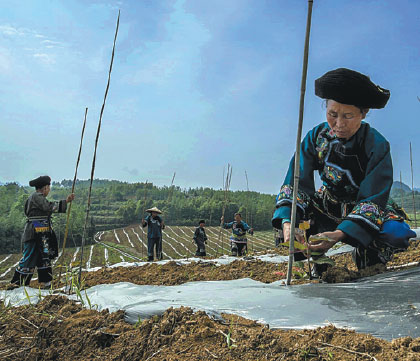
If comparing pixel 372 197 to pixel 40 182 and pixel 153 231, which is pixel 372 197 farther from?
pixel 153 231

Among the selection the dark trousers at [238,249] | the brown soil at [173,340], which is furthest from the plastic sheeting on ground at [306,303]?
the dark trousers at [238,249]

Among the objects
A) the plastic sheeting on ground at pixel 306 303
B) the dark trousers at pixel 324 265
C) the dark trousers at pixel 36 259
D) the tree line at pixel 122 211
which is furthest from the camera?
the tree line at pixel 122 211

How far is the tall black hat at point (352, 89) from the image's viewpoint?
5.11 ft

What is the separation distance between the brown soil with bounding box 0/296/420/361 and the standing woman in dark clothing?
2.07 ft

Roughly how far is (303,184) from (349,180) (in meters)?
0.23

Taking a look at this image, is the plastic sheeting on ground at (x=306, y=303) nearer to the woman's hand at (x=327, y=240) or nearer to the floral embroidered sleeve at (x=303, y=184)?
the woman's hand at (x=327, y=240)

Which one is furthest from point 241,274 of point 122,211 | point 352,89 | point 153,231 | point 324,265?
point 122,211

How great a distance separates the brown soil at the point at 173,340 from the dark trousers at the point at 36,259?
1.54 m

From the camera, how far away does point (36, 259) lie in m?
2.88

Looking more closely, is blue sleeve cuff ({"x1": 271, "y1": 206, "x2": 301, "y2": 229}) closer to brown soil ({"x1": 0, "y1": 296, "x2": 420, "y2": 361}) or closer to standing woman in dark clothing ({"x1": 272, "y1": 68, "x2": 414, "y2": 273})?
standing woman in dark clothing ({"x1": 272, "y1": 68, "x2": 414, "y2": 273})

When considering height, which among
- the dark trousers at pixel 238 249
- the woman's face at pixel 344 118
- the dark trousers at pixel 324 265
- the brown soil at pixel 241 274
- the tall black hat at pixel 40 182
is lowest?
the dark trousers at pixel 238 249

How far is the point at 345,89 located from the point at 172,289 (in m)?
1.27

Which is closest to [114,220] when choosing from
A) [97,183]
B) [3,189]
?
[3,189]

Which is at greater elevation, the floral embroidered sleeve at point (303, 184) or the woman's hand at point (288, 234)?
the floral embroidered sleeve at point (303, 184)
